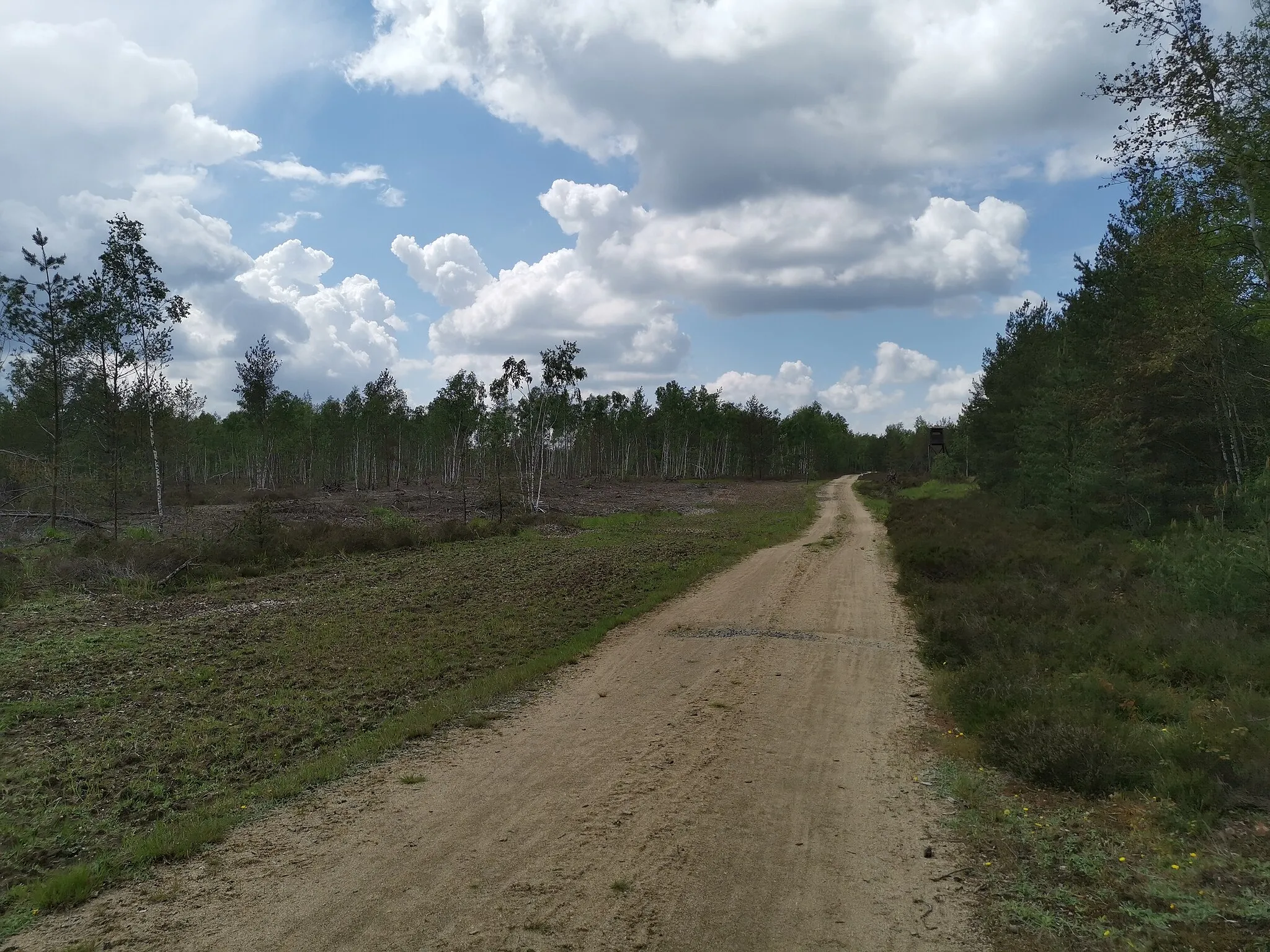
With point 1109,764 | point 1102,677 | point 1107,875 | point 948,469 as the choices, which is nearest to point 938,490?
point 948,469

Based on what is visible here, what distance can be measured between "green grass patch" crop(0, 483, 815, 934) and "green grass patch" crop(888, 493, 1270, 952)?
5.86m

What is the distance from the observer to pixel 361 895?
4.83 m

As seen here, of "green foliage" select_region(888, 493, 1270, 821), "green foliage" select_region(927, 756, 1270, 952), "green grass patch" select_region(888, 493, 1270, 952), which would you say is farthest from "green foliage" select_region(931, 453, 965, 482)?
"green foliage" select_region(927, 756, 1270, 952)

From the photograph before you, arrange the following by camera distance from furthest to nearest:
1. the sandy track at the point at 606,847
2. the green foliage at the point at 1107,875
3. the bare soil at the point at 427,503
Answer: the bare soil at the point at 427,503, the sandy track at the point at 606,847, the green foliage at the point at 1107,875

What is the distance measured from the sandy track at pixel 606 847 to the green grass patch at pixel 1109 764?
0.58 meters

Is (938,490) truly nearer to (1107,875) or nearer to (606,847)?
(1107,875)

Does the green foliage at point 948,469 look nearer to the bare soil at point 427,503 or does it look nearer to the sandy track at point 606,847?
the bare soil at point 427,503

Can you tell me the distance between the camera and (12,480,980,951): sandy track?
446cm

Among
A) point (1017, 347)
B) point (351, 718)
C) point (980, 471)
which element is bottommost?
point (351, 718)

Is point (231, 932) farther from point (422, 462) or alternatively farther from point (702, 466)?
point (702, 466)

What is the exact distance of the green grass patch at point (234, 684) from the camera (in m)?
6.24

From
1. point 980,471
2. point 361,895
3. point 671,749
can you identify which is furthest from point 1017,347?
point 361,895

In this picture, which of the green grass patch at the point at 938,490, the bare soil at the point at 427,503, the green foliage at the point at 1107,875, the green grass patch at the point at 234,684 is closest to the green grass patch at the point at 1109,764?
the green foliage at the point at 1107,875

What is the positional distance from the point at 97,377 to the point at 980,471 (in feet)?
153
